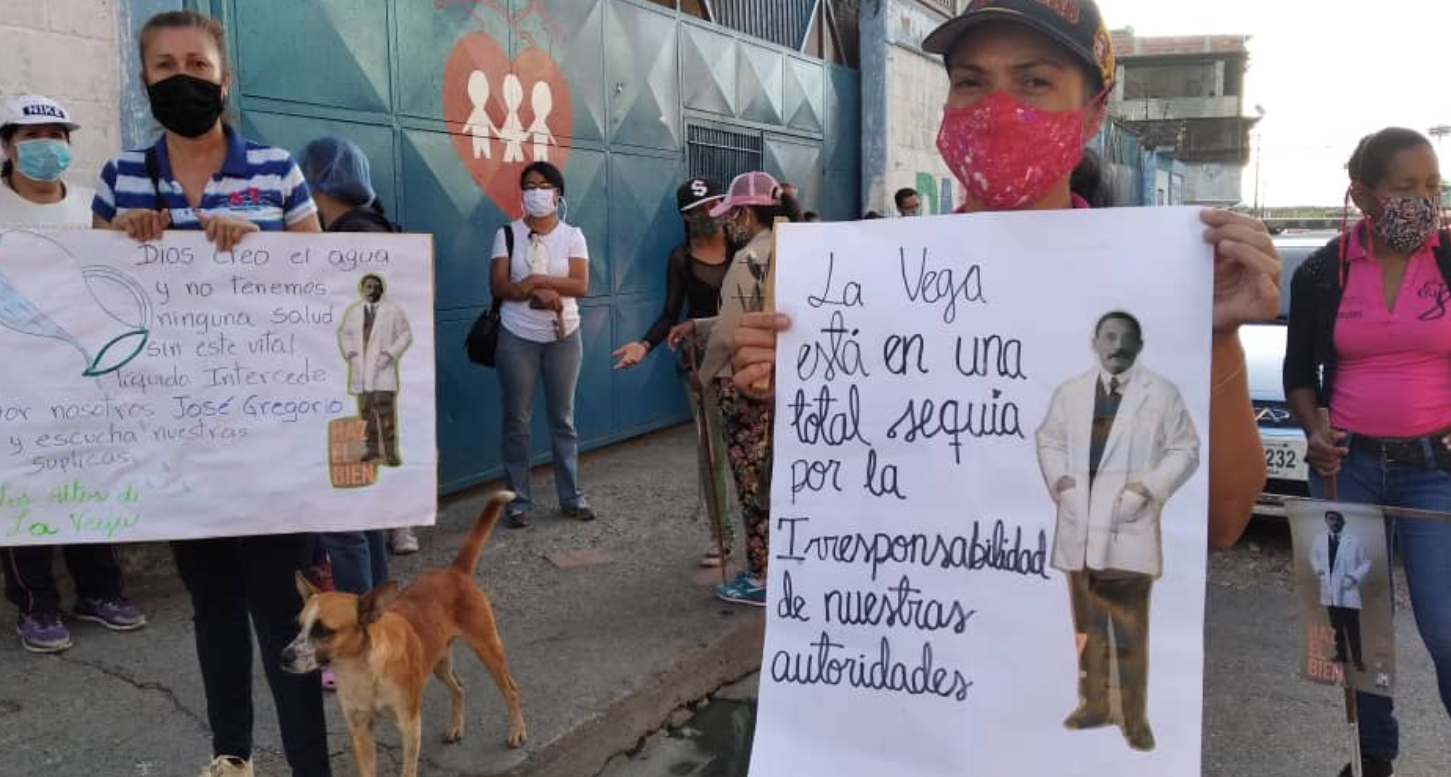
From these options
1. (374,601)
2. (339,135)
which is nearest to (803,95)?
(339,135)

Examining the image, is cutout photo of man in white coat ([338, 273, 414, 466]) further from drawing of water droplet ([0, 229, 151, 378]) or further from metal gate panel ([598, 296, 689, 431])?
metal gate panel ([598, 296, 689, 431])

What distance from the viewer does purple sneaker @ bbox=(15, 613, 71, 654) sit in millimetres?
4191

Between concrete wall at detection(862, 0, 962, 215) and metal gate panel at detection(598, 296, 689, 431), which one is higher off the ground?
concrete wall at detection(862, 0, 962, 215)

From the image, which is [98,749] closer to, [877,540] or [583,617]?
[583,617]

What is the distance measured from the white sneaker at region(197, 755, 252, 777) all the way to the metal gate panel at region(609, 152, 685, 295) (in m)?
5.34

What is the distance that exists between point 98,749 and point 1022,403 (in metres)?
3.27

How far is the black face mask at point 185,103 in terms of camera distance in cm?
256

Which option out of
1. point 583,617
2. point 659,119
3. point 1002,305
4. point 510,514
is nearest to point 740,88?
point 659,119

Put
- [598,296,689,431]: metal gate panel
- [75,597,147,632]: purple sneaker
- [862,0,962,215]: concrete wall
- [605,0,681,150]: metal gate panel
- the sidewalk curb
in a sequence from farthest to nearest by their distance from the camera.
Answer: [862,0,962,215]: concrete wall, [598,296,689,431]: metal gate panel, [605,0,681,150]: metal gate panel, [75,597,147,632]: purple sneaker, the sidewalk curb

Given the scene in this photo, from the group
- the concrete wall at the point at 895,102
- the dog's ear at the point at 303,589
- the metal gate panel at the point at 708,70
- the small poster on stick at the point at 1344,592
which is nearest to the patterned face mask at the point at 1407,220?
the small poster on stick at the point at 1344,592

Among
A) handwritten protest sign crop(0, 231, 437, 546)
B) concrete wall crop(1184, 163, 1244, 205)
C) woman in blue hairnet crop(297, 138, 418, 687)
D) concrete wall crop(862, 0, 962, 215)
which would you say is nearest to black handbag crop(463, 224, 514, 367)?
woman in blue hairnet crop(297, 138, 418, 687)

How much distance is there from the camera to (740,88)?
9.37 meters

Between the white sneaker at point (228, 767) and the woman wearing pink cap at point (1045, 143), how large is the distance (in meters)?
1.96

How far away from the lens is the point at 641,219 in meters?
8.16
